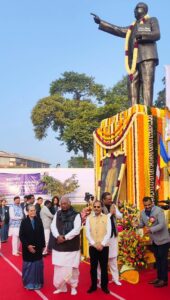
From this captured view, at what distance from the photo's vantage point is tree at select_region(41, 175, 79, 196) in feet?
60.6

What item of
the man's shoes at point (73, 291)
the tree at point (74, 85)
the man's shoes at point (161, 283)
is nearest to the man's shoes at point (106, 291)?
the man's shoes at point (73, 291)

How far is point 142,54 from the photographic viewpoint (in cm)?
1076

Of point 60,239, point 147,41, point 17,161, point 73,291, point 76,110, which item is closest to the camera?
point 60,239

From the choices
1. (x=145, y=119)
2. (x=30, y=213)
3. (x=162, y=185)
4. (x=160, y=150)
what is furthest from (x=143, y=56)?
(x=30, y=213)

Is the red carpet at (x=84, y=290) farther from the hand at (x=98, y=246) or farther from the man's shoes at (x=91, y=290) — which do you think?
the hand at (x=98, y=246)

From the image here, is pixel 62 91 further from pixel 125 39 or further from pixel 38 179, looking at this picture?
pixel 125 39

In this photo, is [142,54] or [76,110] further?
[76,110]

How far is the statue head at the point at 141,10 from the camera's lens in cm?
1080

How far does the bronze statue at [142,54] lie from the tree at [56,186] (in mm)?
8393

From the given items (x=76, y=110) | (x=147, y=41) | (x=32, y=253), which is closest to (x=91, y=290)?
(x=32, y=253)

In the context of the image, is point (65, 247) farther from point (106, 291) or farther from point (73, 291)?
point (106, 291)

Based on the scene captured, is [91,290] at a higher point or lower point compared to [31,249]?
lower

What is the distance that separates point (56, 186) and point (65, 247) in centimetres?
1322

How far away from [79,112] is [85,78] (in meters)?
7.20
